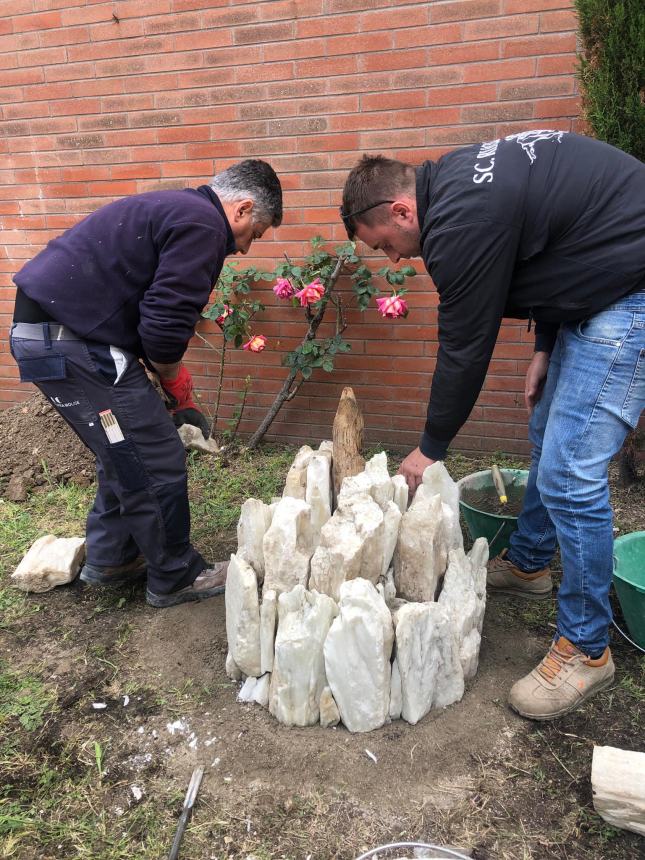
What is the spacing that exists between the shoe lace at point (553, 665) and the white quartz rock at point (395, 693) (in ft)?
1.69

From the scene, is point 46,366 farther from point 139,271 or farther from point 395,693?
point 395,693

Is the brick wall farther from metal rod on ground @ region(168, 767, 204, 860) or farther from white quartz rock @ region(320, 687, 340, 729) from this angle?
metal rod on ground @ region(168, 767, 204, 860)

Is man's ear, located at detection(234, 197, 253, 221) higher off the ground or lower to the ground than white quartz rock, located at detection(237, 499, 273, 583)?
higher

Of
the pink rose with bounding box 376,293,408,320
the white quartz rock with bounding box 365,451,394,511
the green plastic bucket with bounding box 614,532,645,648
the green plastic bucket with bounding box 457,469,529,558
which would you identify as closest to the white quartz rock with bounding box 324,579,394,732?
the white quartz rock with bounding box 365,451,394,511

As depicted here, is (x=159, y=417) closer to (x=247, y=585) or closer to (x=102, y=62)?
(x=247, y=585)

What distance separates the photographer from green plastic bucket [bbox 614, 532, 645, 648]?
2338 millimetres

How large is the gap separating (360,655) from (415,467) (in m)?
0.71

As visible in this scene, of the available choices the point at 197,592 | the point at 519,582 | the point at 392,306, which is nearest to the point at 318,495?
the point at 197,592

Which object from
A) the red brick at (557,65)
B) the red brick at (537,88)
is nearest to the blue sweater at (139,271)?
the red brick at (537,88)

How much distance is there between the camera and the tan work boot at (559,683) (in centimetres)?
217

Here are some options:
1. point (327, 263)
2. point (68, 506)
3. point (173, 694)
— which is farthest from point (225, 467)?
point (173, 694)

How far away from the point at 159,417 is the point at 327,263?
185 cm

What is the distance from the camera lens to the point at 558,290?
6.71ft

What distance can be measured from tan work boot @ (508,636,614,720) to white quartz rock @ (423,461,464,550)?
1.68ft
